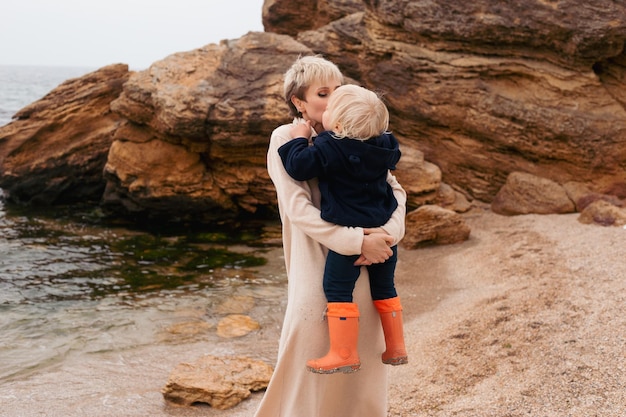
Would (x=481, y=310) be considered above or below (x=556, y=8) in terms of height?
below

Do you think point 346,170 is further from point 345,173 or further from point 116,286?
point 116,286

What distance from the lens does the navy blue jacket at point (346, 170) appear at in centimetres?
283

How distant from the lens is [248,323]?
741 centimetres

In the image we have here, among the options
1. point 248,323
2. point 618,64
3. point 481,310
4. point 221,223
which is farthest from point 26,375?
point 618,64

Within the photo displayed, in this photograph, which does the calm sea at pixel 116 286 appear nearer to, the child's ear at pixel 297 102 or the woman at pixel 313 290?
the woman at pixel 313 290

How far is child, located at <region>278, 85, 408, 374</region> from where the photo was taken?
2826 millimetres

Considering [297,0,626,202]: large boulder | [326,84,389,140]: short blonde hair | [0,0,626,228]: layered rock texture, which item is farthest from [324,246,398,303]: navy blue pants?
[297,0,626,202]: large boulder

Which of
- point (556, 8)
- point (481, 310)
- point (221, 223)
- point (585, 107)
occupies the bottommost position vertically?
point (221, 223)

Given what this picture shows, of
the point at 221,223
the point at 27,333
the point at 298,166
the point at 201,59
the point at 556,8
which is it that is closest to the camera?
the point at 298,166

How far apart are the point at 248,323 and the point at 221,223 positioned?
15.9 ft

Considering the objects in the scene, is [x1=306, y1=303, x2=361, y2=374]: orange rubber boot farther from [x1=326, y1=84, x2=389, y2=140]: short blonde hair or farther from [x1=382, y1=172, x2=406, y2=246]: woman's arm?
[x1=326, y1=84, x2=389, y2=140]: short blonde hair

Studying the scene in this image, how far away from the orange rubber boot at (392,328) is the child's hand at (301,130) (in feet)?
2.80

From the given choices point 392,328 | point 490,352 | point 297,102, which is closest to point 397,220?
point 392,328

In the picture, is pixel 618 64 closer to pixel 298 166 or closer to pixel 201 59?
pixel 201 59
